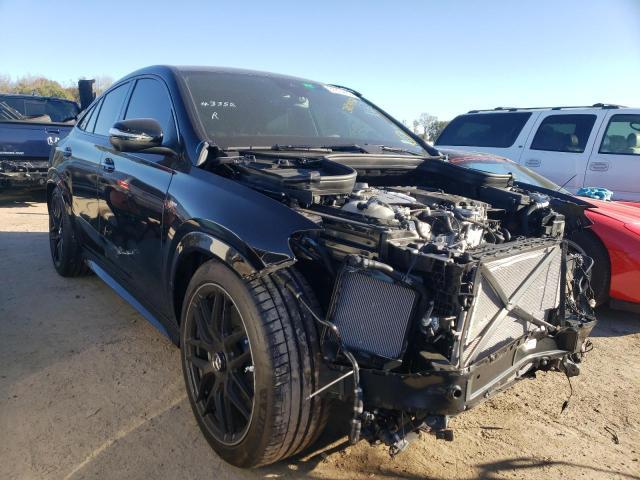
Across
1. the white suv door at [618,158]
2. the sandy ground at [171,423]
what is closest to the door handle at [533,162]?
the white suv door at [618,158]

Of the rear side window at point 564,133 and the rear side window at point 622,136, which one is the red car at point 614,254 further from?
the rear side window at point 564,133

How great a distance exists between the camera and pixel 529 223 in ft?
8.92

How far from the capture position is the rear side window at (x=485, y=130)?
299 inches

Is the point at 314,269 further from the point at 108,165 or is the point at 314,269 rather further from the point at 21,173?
the point at 21,173

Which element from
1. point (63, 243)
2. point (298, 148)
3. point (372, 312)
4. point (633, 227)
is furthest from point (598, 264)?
point (63, 243)

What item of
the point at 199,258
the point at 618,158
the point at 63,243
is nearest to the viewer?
the point at 199,258

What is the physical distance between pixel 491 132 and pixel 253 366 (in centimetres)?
690

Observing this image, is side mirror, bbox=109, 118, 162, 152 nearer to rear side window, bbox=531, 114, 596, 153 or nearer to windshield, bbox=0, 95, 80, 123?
rear side window, bbox=531, 114, 596, 153

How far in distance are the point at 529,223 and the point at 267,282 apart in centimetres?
155

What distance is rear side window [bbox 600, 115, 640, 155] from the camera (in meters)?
6.65

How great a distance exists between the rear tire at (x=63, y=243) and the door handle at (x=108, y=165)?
1109 millimetres

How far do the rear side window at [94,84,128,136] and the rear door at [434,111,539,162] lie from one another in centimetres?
534

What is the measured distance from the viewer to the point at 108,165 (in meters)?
3.51

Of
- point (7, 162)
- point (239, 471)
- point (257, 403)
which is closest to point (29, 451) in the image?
point (239, 471)
